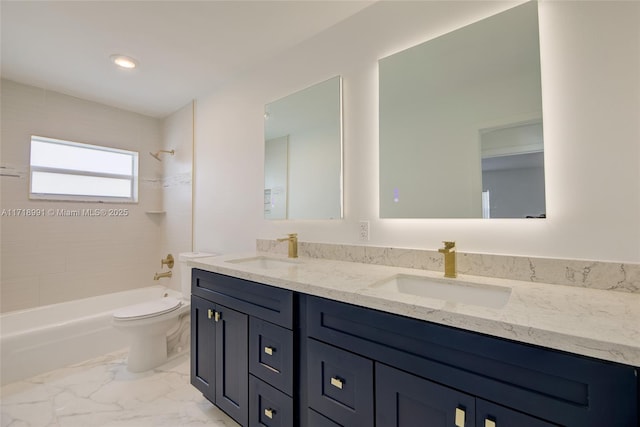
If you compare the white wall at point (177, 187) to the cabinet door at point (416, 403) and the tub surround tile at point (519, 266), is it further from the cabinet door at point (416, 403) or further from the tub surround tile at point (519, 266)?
the cabinet door at point (416, 403)

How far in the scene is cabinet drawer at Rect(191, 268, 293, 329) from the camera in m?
1.17

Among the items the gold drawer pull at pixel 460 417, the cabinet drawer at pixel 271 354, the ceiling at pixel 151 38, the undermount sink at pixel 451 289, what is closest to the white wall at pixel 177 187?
the ceiling at pixel 151 38

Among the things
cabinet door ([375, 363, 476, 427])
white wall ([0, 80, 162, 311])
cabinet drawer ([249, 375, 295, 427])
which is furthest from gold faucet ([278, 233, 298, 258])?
white wall ([0, 80, 162, 311])

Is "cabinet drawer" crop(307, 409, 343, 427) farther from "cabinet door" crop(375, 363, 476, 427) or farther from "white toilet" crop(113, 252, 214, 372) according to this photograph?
"white toilet" crop(113, 252, 214, 372)

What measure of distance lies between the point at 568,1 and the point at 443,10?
49 cm

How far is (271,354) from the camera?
123cm

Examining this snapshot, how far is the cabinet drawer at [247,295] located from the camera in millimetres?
1173

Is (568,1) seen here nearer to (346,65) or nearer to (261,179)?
(346,65)

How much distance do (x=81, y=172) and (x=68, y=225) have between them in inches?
22.8

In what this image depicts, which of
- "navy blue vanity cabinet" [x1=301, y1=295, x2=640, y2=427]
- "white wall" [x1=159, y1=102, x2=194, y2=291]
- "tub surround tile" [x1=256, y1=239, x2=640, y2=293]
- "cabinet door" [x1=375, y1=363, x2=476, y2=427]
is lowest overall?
"cabinet door" [x1=375, y1=363, x2=476, y2=427]

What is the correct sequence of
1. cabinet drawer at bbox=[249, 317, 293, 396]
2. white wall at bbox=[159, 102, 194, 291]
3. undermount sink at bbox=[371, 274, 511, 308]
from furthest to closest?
1. white wall at bbox=[159, 102, 194, 291]
2. cabinet drawer at bbox=[249, 317, 293, 396]
3. undermount sink at bbox=[371, 274, 511, 308]

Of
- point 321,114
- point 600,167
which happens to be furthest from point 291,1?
point 600,167

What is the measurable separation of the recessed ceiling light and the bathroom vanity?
1789mm

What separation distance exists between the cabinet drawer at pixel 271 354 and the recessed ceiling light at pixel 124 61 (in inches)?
86.1
